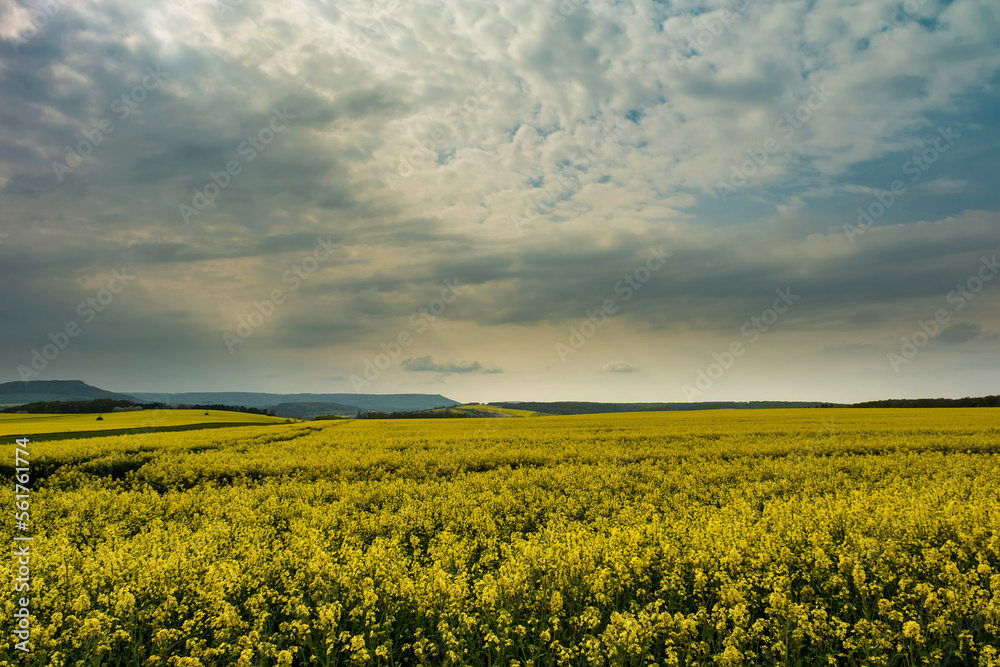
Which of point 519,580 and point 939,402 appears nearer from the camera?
point 519,580

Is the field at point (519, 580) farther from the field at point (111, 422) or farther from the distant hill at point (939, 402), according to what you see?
the distant hill at point (939, 402)

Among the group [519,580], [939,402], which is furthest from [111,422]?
[939,402]

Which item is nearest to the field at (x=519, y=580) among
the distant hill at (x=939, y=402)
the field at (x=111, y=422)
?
the field at (x=111, y=422)

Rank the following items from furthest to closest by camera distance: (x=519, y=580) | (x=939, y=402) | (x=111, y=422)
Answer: (x=939, y=402), (x=111, y=422), (x=519, y=580)

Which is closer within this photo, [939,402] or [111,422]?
[111,422]

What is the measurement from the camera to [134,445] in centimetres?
2152

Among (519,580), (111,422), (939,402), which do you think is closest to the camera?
(519,580)

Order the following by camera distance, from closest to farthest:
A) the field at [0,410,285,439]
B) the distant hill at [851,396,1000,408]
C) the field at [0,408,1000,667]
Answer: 1. the field at [0,408,1000,667]
2. the field at [0,410,285,439]
3. the distant hill at [851,396,1000,408]

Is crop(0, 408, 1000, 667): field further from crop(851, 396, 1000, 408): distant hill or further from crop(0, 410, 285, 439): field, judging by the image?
crop(851, 396, 1000, 408): distant hill

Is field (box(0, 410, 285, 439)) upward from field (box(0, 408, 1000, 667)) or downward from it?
downward

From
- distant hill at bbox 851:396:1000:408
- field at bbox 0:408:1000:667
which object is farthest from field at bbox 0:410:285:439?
distant hill at bbox 851:396:1000:408

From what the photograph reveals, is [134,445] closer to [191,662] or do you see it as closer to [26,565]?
[26,565]

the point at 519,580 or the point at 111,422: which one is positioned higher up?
the point at 519,580

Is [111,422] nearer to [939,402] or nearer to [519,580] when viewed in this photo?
[519,580]
